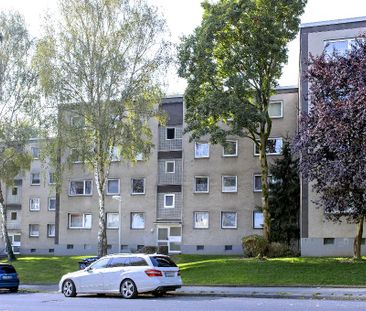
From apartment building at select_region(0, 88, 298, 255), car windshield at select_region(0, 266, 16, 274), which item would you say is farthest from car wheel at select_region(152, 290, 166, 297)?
apartment building at select_region(0, 88, 298, 255)

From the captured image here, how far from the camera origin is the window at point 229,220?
41.2 m

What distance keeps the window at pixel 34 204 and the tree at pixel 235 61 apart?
2184 centimetres

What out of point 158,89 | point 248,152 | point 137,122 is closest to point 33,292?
point 137,122

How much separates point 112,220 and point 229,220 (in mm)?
9059

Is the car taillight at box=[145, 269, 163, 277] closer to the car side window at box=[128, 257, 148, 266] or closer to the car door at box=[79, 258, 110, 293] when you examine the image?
the car side window at box=[128, 257, 148, 266]

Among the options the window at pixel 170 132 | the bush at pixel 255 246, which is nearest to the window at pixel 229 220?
the window at pixel 170 132

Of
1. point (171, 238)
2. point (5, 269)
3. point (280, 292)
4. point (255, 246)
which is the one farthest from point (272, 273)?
point (171, 238)

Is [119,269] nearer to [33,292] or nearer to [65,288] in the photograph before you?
[65,288]

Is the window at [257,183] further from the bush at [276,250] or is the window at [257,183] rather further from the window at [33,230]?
the window at [33,230]

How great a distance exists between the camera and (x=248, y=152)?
4141 centimetres

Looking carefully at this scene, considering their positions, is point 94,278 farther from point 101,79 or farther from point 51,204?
point 51,204

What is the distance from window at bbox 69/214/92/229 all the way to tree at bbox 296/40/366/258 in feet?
73.9

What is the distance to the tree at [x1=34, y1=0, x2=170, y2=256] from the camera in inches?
1280

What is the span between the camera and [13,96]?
4116 centimetres
